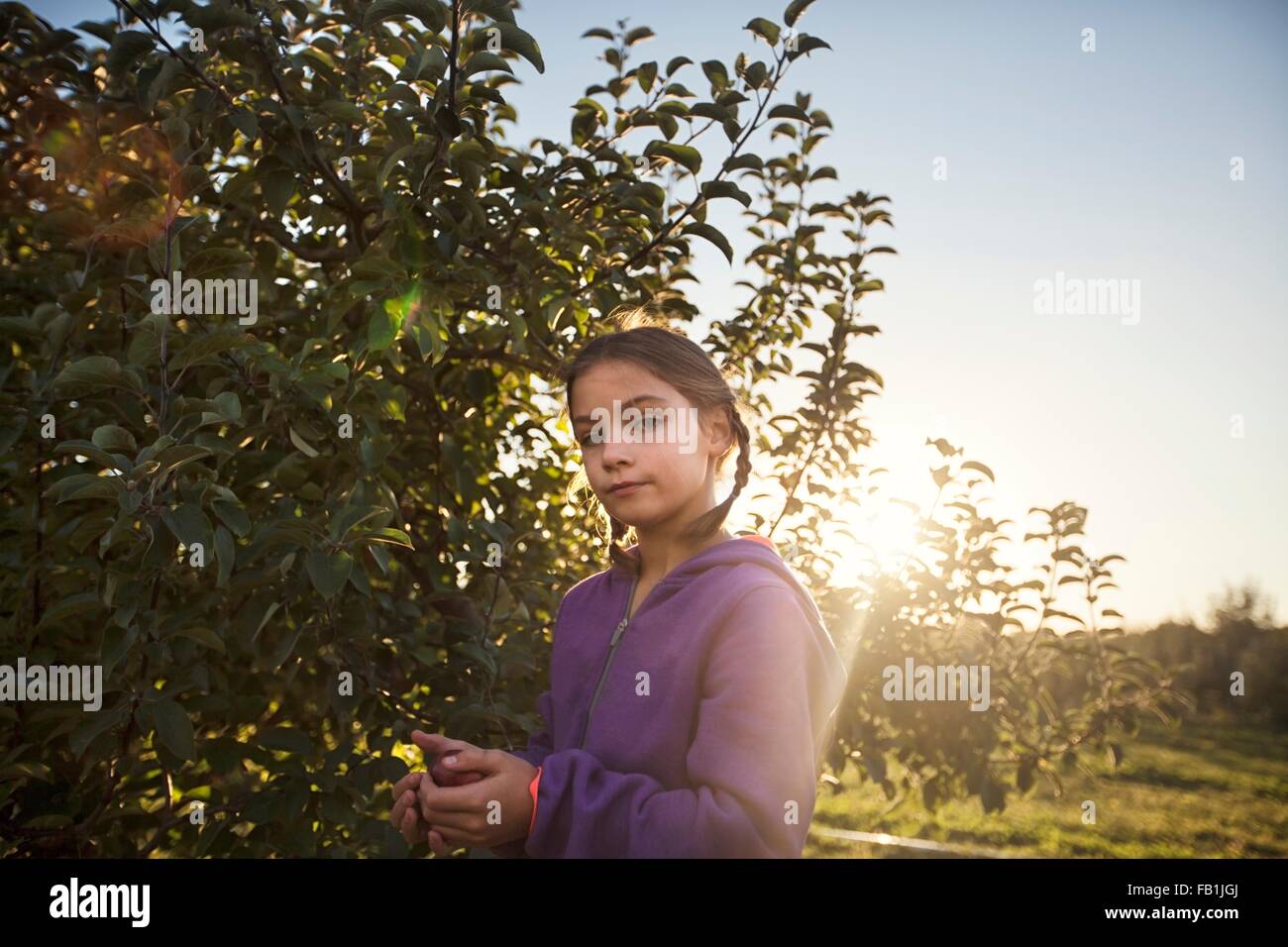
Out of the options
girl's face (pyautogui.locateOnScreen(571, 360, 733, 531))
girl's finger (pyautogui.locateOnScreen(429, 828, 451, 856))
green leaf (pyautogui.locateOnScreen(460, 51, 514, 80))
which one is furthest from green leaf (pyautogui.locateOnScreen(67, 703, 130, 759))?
green leaf (pyautogui.locateOnScreen(460, 51, 514, 80))

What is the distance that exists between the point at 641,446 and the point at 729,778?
49cm

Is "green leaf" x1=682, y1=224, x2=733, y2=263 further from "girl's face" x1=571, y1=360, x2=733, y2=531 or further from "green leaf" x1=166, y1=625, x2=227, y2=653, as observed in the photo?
"green leaf" x1=166, y1=625, x2=227, y2=653

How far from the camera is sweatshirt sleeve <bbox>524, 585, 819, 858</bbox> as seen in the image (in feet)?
3.59

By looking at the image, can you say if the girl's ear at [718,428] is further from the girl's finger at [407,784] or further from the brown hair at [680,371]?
the girl's finger at [407,784]

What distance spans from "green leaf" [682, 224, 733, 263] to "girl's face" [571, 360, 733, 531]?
0.87m

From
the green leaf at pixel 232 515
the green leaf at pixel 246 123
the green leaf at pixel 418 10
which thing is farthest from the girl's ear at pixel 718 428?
the green leaf at pixel 246 123

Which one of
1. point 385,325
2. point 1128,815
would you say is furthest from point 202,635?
point 1128,815

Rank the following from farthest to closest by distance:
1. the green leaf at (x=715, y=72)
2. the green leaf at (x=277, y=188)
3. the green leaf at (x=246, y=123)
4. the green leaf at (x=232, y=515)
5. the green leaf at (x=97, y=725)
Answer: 1. the green leaf at (x=715, y=72)
2. the green leaf at (x=277, y=188)
3. the green leaf at (x=246, y=123)
4. the green leaf at (x=97, y=725)
5. the green leaf at (x=232, y=515)

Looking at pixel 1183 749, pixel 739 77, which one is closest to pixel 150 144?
pixel 739 77

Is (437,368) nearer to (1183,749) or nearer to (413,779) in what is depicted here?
(413,779)

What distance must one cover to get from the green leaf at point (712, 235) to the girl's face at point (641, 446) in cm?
87

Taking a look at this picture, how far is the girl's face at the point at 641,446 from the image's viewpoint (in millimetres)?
1363

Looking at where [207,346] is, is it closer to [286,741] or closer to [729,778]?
[286,741]

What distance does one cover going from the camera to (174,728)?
1866 millimetres
